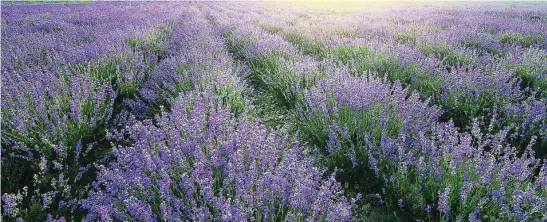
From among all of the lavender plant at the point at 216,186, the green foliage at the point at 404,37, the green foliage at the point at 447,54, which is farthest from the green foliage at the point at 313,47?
the lavender plant at the point at 216,186

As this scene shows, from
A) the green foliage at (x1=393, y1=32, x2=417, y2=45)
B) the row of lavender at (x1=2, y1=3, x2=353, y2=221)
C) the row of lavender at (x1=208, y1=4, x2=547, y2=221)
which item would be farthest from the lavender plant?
the green foliage at (x1=393, y1=32, x2=417, y2=45)

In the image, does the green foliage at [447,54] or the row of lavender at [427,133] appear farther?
the green foliage at [447,54]

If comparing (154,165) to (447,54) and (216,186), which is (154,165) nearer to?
(216,186)

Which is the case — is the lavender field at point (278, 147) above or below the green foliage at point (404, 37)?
below

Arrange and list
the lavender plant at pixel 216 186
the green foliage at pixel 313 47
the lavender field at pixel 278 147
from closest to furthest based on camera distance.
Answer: the lavender plant at pixel 216 186
the lavender field at pixel 278 147
the green foliage at pixel 313 47

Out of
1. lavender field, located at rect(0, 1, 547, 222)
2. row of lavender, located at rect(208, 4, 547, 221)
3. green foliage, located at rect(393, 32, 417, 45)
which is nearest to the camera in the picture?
lavender field, located at rect(0, 1, 547, 222)

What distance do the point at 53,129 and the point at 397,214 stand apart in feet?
7.33

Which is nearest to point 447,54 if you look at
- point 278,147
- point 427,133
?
point 427,133

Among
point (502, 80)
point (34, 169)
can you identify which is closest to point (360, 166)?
point (502, 80)

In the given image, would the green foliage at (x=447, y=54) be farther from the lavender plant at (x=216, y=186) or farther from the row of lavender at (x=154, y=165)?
the lavender plant at (x=216, y=186)

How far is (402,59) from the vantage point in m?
4.29

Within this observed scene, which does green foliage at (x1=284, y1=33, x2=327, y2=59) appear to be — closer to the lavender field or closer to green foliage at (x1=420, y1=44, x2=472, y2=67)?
the lavender field

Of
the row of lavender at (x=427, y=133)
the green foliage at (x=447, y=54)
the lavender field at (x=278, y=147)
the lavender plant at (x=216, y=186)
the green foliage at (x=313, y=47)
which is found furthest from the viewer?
the green foliage at (x=313, y=47)

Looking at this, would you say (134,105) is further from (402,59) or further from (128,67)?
(402,59)
